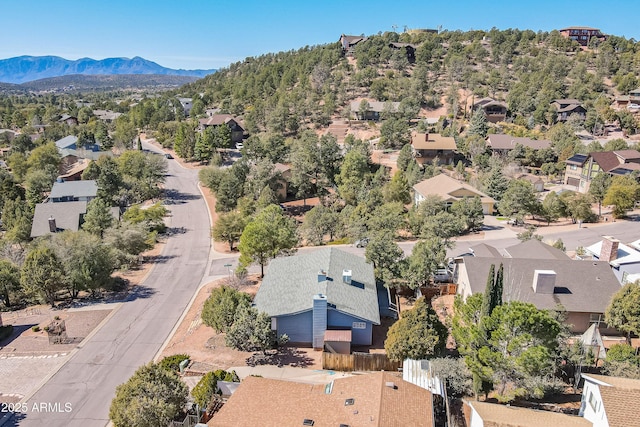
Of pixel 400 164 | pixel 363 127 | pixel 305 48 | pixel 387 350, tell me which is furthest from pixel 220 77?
pixel 387 350

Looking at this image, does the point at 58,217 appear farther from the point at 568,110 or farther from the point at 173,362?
the point at 568,110

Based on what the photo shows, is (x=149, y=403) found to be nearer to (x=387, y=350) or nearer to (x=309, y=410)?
(x=309, y=410)

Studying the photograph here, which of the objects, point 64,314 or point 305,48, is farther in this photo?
point 305,48

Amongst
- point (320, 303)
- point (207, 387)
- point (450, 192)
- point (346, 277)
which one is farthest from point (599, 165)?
point (207, 387)

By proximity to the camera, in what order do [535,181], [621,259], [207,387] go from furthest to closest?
[535,181], [621,259], [207,387]

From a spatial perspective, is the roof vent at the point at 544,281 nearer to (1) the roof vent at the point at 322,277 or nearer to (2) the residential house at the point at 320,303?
(2) the residential house at the point at 320,303

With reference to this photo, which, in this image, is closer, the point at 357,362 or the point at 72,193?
the point at 357,362

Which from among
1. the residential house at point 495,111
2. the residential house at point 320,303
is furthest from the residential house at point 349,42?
the residential house at point 320,303
